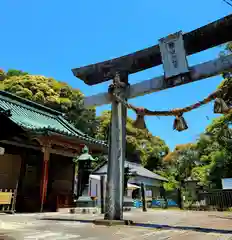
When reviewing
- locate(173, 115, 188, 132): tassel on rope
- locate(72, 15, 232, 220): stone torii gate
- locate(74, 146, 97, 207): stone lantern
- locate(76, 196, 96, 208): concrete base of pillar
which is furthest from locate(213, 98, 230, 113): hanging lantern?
locate(76, 196, 96, 208): concrete base of pillar

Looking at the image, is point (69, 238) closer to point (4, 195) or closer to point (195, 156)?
point (4, 195)

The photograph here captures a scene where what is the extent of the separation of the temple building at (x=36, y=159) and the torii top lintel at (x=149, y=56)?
4462 millimetres

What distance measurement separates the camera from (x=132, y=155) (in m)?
46.9

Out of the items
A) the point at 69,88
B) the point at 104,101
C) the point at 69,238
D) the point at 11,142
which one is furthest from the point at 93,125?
the point at 69,238

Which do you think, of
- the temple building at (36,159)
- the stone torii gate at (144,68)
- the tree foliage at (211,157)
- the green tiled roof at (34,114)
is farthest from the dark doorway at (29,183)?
the tree foliage at (211,157)

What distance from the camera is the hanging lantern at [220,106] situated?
24.1 ft

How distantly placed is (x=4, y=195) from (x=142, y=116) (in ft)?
22.1

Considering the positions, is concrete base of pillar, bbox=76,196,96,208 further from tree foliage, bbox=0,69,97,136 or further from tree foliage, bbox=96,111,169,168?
tree foliage, bbox=96,111,169,168

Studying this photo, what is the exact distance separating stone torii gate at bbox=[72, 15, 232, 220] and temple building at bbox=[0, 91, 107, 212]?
16.3 feet

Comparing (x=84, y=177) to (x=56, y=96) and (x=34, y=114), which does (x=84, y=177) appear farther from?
(x=56, y=96)

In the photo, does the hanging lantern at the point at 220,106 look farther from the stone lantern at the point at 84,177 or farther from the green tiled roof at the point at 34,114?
the green tiled roof at the point at 34,114

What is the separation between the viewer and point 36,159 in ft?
52.0

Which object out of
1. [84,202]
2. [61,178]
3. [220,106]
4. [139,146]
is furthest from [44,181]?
[139,146]

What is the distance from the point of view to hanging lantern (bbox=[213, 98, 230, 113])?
733 centimetres
